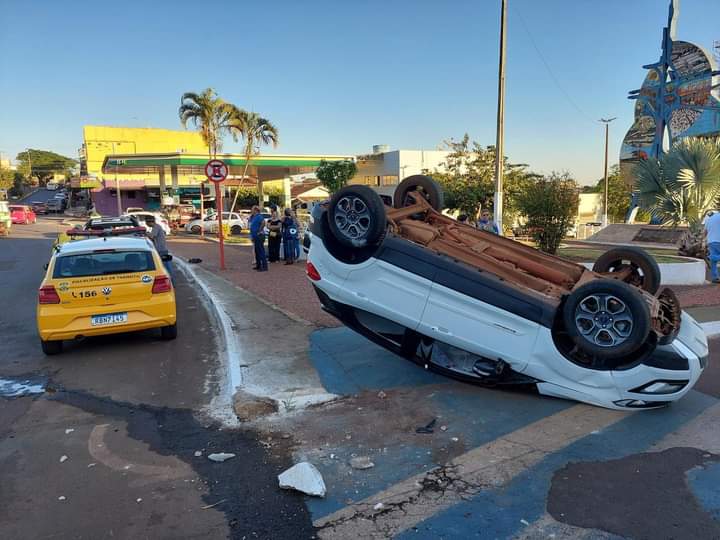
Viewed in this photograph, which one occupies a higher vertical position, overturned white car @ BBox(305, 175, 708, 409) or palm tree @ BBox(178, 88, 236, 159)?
palm tree @ BBox(178, 88, 236, 159)

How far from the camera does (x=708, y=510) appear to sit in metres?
3.25

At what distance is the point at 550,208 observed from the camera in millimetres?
13031

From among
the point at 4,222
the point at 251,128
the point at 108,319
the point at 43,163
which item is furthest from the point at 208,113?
the point at 43,163

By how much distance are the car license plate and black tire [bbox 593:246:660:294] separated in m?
5.75

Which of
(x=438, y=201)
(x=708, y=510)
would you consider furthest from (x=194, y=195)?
(x=708, y=510)

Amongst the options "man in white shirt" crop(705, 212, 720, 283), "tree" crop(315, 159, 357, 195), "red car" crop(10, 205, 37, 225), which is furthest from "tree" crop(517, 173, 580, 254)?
"red car" crop(10, 205, 37, 225)

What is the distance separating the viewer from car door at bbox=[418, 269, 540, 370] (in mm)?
4402

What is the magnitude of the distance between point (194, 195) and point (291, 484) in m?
51.8

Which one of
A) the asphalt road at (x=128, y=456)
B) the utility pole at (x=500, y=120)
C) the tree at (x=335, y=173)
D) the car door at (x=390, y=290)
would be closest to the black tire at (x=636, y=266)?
the car door at (x=390, y=290)

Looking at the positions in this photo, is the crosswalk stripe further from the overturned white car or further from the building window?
the building window

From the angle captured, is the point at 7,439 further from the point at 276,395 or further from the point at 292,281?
the point at 292,281

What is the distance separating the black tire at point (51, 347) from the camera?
6.87 metres

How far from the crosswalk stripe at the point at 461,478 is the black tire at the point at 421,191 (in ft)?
8.46

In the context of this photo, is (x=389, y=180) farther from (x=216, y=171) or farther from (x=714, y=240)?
(x=714, y=240)
